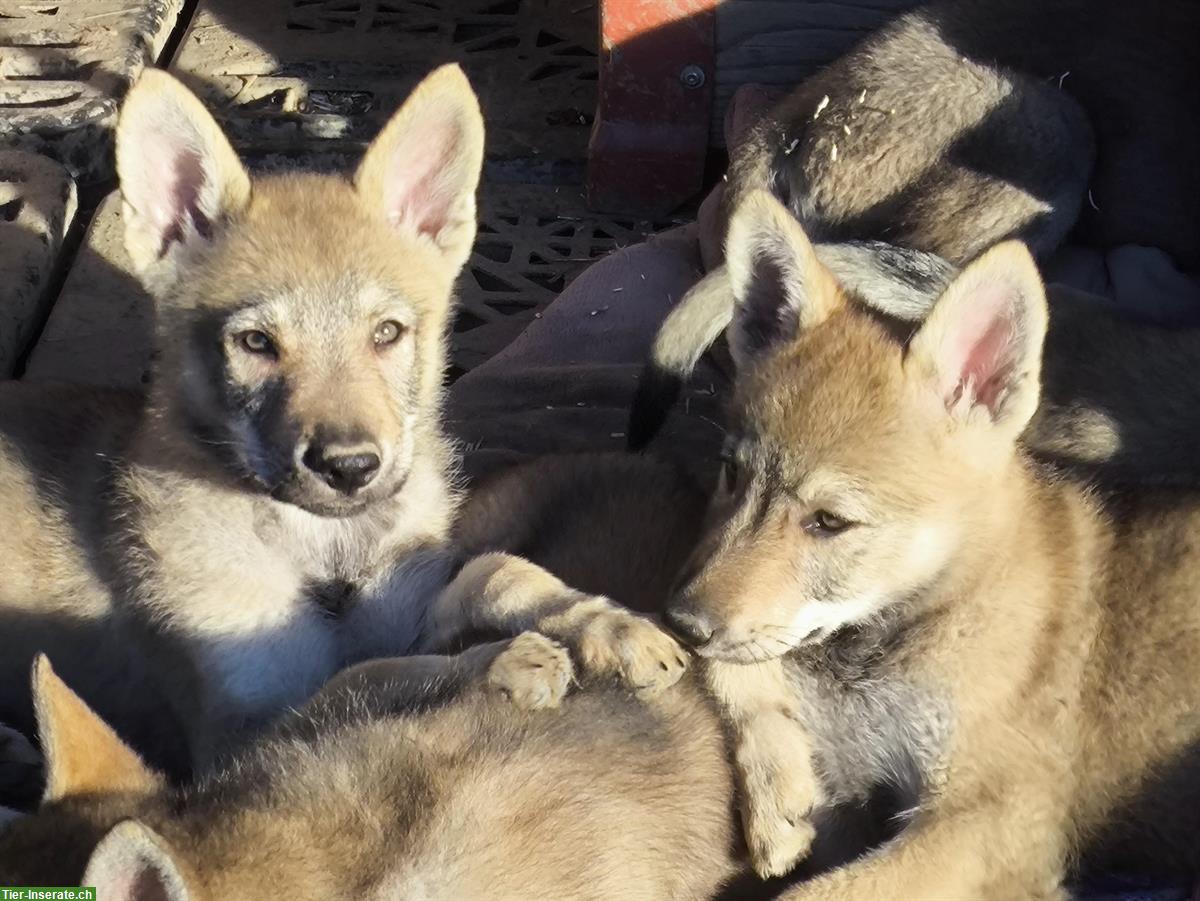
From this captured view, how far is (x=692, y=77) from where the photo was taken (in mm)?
5254

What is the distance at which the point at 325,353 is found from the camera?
301 centimetres

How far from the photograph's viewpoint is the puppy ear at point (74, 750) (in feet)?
7.62

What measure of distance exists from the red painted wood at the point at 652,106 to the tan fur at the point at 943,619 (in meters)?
2.37

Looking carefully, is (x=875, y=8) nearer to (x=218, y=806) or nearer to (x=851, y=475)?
(x=851, y=475)

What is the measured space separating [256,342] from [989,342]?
4.91 feet

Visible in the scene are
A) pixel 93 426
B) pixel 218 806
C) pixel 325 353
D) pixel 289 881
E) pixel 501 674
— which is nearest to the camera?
pixel 289 881

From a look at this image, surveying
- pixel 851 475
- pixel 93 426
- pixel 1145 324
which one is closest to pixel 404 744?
pixel 851 475

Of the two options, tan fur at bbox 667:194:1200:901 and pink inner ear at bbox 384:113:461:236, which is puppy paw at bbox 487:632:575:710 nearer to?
tan fur at bbox 667:194:1200:901

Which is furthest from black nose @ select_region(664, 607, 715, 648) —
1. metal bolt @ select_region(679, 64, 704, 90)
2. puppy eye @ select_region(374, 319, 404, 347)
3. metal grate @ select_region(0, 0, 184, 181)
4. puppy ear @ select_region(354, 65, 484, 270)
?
metal grate @ select_region(0, 0, 184, 181)

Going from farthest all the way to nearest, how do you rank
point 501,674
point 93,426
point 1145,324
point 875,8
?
1. point 875,8
2. point 1145,324
3. point 93,426
4. point 501,674

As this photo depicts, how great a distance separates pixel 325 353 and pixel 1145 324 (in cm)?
242

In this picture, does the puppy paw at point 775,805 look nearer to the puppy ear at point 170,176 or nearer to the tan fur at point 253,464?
the tan fur at point 253,464

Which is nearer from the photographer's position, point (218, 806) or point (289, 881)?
point (289, 881)

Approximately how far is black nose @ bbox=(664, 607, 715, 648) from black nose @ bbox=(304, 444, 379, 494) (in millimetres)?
656
